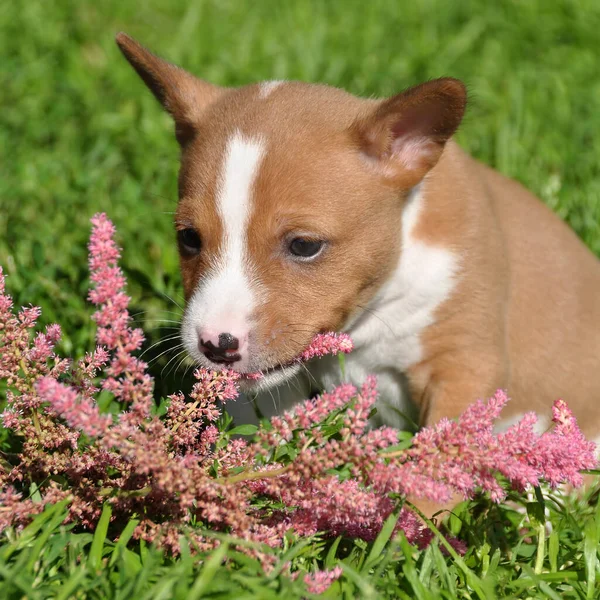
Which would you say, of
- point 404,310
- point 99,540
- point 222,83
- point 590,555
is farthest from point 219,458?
point 222,83

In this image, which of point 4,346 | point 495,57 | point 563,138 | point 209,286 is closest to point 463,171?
A: point 209,286

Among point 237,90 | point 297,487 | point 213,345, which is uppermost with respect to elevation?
point 237,90

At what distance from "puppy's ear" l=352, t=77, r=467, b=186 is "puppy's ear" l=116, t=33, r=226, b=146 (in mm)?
829

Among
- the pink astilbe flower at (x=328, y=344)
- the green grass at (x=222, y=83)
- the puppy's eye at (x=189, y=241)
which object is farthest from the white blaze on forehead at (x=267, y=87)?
A: the pink astilbe flower at (x=328, y=344)

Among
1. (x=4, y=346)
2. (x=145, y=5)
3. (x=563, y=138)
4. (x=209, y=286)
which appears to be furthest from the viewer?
(x=145, y=5)

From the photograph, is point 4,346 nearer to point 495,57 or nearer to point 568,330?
point 568,330

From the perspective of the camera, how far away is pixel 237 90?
470 cm

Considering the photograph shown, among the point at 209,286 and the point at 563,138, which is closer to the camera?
the point at 209,286

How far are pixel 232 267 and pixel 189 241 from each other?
36 cm

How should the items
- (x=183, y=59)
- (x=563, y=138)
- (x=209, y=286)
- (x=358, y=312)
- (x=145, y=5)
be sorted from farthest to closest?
(x=145, y=5)
(x=183, y=59)
(x=563, y=138)
(x=358, y=312)
(x=209, y=286)

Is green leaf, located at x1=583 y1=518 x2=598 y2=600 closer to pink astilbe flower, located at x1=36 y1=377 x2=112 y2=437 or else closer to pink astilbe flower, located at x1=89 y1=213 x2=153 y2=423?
pink astilbe flower, located at x1=89 y1=213 x2=153 y2=423

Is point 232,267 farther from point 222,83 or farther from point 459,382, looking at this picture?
point 222,83

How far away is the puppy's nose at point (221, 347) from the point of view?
3836 millimetres

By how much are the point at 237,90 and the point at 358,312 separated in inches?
47.2
